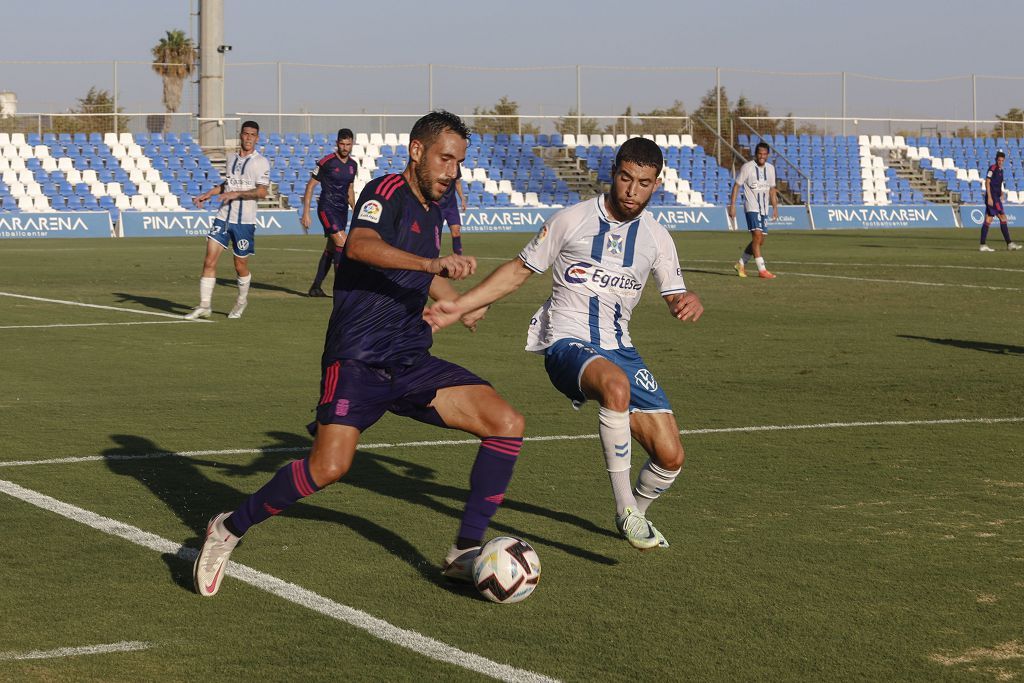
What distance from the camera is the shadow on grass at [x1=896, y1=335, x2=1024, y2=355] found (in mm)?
14227

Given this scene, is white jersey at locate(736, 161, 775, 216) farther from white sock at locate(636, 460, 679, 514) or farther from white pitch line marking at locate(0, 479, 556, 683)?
white pitch line marking at locate(0, 479, 556, 683)

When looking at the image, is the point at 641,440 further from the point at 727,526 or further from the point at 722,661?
the point at 722,661

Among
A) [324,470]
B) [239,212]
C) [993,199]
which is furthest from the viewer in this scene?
[993,199]

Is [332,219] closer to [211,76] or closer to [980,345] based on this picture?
[980,345]

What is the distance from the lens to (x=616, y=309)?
7020mm

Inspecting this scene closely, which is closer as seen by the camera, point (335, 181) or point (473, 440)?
point (473, 440)

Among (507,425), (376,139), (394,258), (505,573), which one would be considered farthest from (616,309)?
(376,139)

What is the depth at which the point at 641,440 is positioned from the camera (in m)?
6.80

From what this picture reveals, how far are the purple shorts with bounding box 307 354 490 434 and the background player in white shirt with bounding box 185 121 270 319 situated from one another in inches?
434

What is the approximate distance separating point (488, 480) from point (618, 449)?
0.91m

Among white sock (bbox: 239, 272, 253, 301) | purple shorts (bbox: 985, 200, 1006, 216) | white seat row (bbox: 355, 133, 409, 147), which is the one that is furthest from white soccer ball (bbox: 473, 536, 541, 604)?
white seat row (bbox: 355, 133, 409, 147)

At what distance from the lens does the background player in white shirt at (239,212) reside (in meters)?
16.7

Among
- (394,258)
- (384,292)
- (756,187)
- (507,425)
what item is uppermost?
(756,187)

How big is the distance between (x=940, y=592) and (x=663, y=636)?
1.32m
